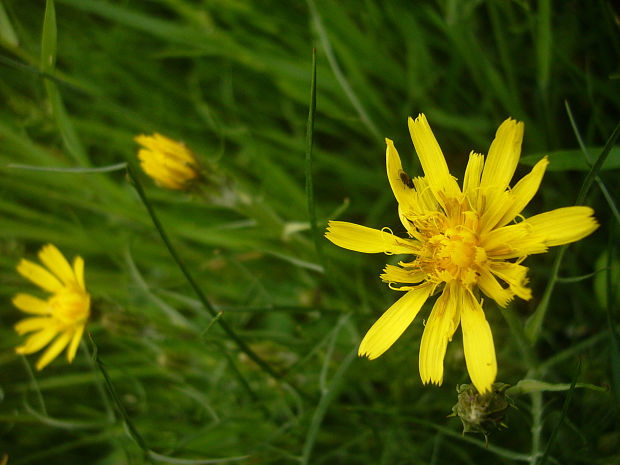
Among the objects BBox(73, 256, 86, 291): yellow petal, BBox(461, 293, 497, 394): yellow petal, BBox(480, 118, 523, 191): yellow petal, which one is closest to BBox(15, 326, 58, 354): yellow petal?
BBox(73, 256, 86, 291): yellow petal

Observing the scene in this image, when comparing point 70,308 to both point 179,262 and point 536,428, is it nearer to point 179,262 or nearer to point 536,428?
point 179,262

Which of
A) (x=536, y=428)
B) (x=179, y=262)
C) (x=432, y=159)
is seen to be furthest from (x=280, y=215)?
(x=536, y=428)

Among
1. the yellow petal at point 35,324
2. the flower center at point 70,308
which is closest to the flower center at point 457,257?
the flower center at point 70,308

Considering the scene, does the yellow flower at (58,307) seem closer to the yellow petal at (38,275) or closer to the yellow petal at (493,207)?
the yellow petal at (38,275)

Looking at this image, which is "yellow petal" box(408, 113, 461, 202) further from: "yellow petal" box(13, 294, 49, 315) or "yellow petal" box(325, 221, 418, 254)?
"yellow petal" box(13, 294, 49, 315)

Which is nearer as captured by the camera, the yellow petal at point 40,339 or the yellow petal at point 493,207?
the yellow petal at point 493,207

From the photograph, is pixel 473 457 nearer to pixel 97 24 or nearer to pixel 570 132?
pixel 570 132

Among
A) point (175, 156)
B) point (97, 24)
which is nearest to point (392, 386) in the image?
point (175, 156)
